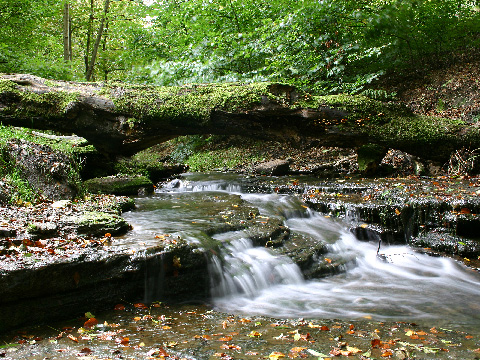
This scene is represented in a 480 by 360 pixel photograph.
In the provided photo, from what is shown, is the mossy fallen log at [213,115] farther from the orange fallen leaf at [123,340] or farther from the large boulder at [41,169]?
the orange fallen leaf at [123,340]

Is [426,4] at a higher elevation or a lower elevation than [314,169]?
higher

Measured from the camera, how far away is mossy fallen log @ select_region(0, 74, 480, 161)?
753cm

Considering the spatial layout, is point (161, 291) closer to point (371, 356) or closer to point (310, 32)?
point (371, 356)

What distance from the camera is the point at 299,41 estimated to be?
1170 centimetres

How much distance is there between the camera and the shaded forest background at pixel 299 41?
11.3 m

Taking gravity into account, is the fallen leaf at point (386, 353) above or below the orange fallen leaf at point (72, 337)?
above

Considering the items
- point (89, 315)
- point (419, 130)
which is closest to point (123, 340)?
point (89, 315)

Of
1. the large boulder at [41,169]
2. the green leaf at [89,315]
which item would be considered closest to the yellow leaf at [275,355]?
the green leaf at [89,315]

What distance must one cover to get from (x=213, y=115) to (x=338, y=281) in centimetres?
491

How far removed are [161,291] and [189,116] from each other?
194 inches

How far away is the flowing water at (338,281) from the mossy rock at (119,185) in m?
2.28

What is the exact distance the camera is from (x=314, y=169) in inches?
427

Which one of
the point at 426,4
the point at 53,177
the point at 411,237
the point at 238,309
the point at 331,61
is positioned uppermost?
the point at 426,4

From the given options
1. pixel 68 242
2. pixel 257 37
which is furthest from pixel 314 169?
pixel 68 242
